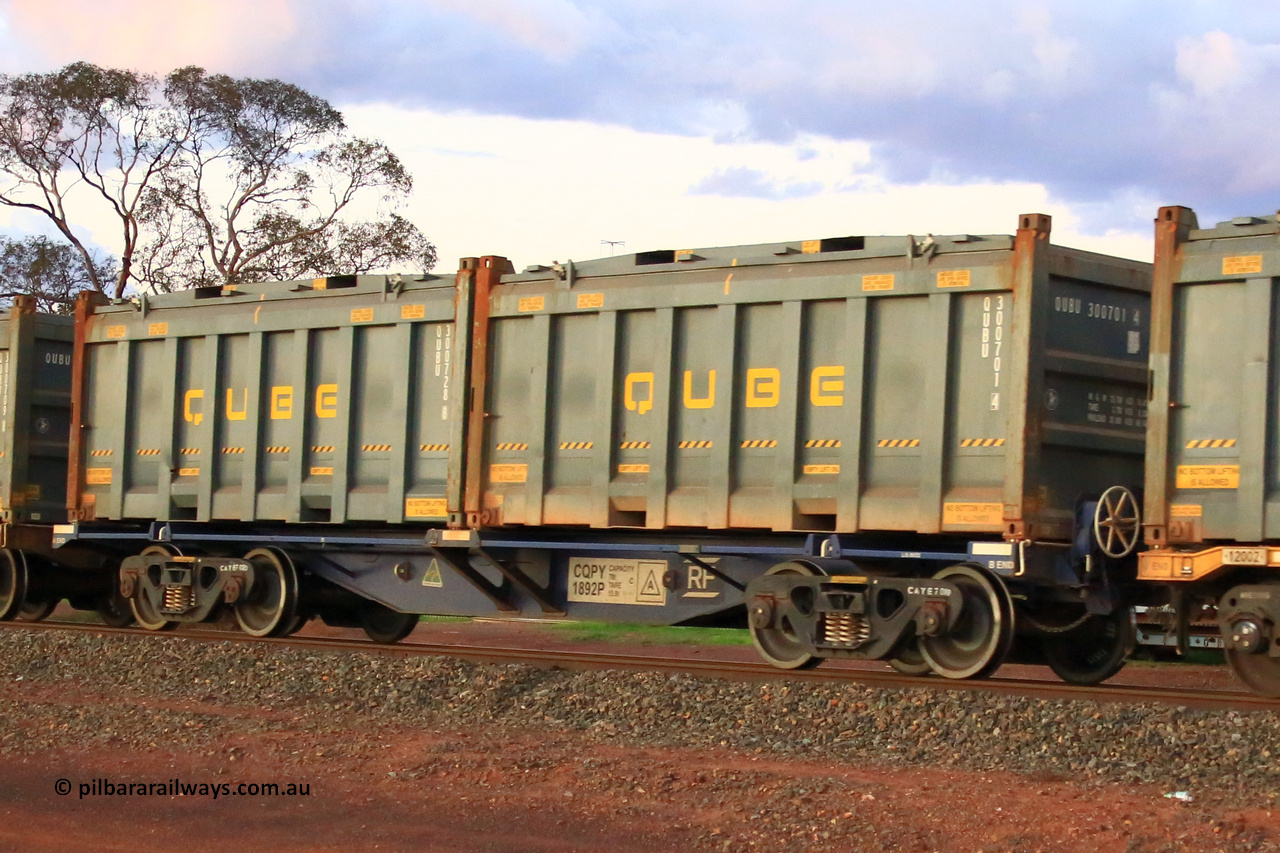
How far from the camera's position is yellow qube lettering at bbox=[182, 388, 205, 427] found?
16.2 metres

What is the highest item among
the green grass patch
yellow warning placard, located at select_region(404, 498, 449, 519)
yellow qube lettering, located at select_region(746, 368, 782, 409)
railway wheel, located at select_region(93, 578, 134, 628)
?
yellow qube lettering, located at select_region(746, 368, 782, 409)

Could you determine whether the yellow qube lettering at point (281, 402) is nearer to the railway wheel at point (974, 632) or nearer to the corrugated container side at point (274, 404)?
the corrugated container side at point (274, 404)

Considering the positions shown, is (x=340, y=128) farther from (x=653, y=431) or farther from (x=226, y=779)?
(x=226, y=779)

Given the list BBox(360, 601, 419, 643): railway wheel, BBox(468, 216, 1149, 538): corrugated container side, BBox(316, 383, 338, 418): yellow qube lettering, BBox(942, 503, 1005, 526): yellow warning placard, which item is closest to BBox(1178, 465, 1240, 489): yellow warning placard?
BBox(468, 216, 1149, 538): corrugated container side

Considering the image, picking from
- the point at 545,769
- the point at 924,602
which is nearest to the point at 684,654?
the point at 924,602

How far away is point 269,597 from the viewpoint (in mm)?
15812

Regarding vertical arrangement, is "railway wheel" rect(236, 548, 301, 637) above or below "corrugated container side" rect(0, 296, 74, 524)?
below

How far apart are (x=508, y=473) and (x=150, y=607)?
5.01 meters

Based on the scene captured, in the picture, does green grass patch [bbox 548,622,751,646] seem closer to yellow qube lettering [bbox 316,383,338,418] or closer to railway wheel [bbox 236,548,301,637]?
railway wheel [bbox 236,548,301,637]

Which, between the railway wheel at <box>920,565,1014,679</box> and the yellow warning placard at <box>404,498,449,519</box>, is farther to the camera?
the yellow warning placard at <box>404,498,449,519</box>

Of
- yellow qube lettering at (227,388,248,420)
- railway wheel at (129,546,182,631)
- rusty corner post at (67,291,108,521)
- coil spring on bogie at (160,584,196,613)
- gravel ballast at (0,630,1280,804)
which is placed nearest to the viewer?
gravel ballast at (0,630,1280,804)

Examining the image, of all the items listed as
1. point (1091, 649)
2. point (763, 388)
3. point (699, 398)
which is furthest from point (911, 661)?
point (699, 398)

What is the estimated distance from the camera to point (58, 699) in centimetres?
1142

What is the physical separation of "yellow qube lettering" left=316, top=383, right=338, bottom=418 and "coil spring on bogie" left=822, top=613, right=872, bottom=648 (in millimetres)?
5612
